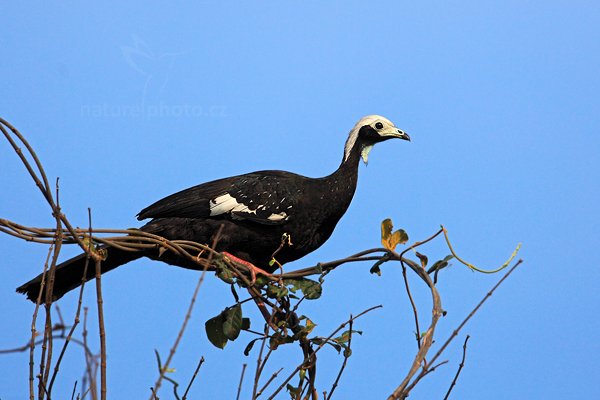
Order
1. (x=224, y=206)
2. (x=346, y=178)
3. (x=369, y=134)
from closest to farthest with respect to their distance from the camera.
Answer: (x=224, y=206)
(x=346, y=178)
(x=369, y=134)

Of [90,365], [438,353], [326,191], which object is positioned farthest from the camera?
[326,191]

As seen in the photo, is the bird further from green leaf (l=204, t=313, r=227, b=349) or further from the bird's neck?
green leaf (l=204, t=313, r=227, b=349)

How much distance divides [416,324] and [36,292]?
172 cm

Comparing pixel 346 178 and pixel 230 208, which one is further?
pixel 346 178

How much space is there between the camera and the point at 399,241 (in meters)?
2.70

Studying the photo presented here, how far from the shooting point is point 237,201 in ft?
13.7

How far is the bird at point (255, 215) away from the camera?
407 cm

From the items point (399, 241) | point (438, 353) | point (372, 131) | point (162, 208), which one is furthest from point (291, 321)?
point (372, 131)

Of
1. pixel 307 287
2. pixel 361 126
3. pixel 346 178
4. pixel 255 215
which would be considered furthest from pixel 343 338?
pixel 361 126

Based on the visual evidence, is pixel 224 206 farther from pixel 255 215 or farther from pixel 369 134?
pixel 369 134

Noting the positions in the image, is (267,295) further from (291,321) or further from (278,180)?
(278,180)

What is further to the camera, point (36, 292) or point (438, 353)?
point (36, 292)

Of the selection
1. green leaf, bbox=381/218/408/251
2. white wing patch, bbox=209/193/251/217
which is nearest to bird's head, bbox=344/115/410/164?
white wing patch, bbox=209/193/251/217

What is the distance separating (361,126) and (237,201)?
34.6 inches
